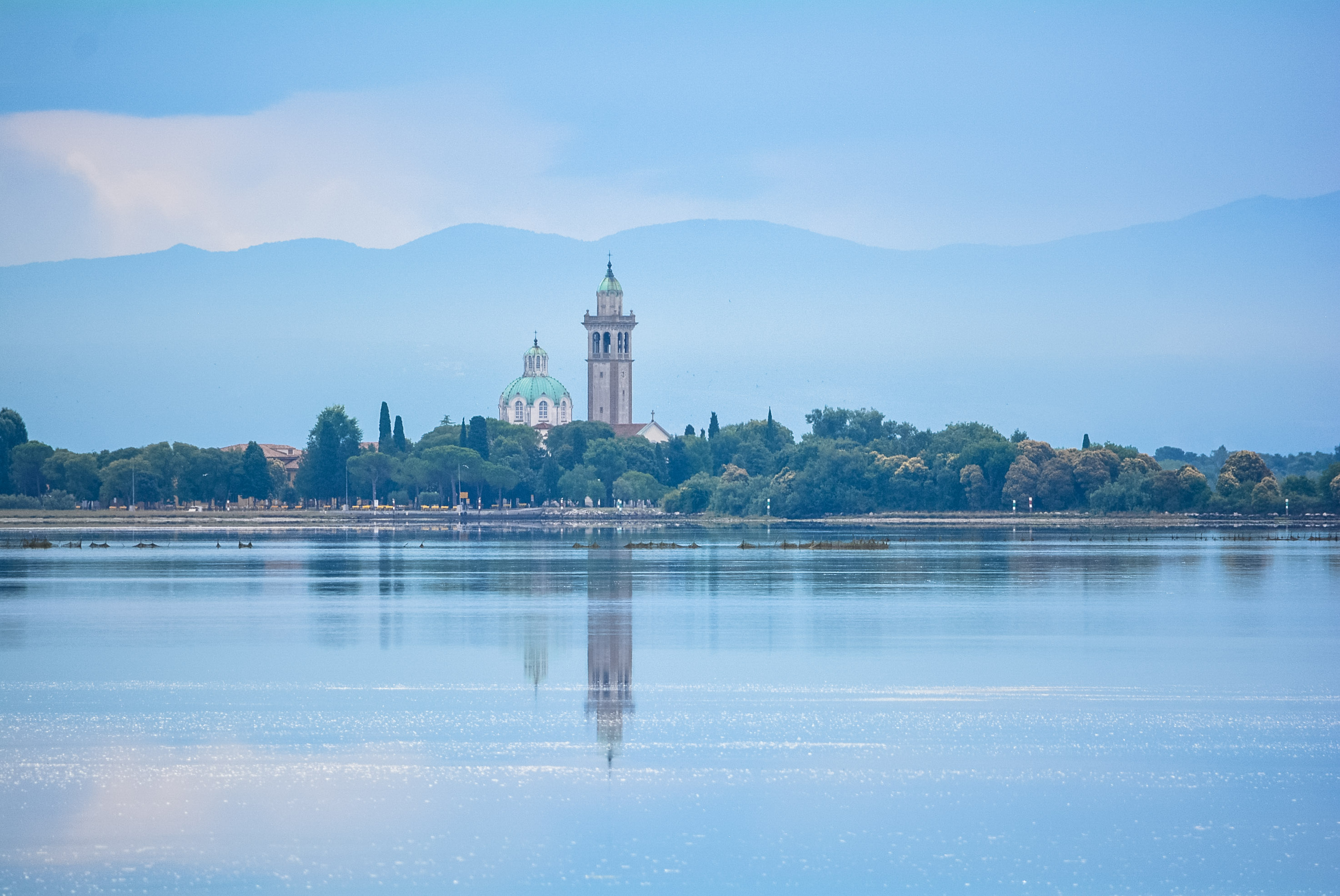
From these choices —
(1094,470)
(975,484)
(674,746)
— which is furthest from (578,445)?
(674,746)

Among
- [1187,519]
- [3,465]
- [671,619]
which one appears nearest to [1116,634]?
[671,619]

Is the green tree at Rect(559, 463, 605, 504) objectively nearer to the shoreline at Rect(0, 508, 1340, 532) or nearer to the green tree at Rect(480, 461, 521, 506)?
the shoreline at Rect(0, 508, 1340, 532)

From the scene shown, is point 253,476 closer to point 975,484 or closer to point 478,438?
point 478,438

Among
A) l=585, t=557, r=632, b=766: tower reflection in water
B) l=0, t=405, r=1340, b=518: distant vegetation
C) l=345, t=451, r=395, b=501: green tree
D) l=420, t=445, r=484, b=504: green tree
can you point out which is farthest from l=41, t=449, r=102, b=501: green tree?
l=585, t=557, r=632, b=766: tower reflection in water

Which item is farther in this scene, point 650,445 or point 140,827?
point 650,445

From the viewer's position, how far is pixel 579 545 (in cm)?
8106

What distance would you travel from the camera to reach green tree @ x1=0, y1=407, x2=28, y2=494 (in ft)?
493

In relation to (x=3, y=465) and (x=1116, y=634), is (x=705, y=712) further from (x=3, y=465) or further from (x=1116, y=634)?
(x=3, y=465)

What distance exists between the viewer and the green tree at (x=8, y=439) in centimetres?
15012

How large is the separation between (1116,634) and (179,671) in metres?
16.7

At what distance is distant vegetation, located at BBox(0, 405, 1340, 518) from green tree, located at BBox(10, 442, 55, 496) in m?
0.15

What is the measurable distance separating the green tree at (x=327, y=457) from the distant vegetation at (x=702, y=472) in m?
0.15

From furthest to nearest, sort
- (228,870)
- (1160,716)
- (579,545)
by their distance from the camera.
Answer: (579,545) < (1160,716) < (228,870)

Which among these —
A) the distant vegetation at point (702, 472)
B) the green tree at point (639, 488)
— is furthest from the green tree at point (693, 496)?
the green tree at point (639, 488)
